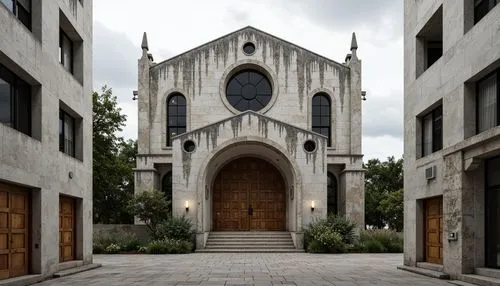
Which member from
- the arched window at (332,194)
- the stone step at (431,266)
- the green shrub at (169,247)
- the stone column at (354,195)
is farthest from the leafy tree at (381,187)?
the stone step at (431,266)

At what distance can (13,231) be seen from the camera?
13875 millimetres

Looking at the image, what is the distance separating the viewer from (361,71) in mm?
33656

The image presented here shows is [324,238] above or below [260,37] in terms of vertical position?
below

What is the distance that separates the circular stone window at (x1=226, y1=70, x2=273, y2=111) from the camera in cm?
3381

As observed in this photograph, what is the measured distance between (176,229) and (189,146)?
15.6 ft

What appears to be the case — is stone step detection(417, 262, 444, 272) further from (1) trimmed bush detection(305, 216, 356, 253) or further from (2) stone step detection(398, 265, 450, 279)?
(1) trimmed bush detection(305, 216, 356, 253)

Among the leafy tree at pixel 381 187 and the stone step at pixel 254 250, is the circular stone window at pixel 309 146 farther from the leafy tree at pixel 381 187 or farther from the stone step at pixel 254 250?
the leafy tree at pixel 381 187

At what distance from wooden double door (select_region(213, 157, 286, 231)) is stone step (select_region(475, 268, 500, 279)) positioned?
60.9 feet

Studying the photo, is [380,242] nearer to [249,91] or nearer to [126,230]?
[249,91]

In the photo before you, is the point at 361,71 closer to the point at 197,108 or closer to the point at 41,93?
the point at 197,108

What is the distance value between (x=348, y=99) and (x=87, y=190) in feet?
62.2

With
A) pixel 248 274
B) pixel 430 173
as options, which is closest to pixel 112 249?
pixel 248 274

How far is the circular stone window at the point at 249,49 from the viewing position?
110 ft

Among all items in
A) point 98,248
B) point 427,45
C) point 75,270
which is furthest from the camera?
point 98,248
